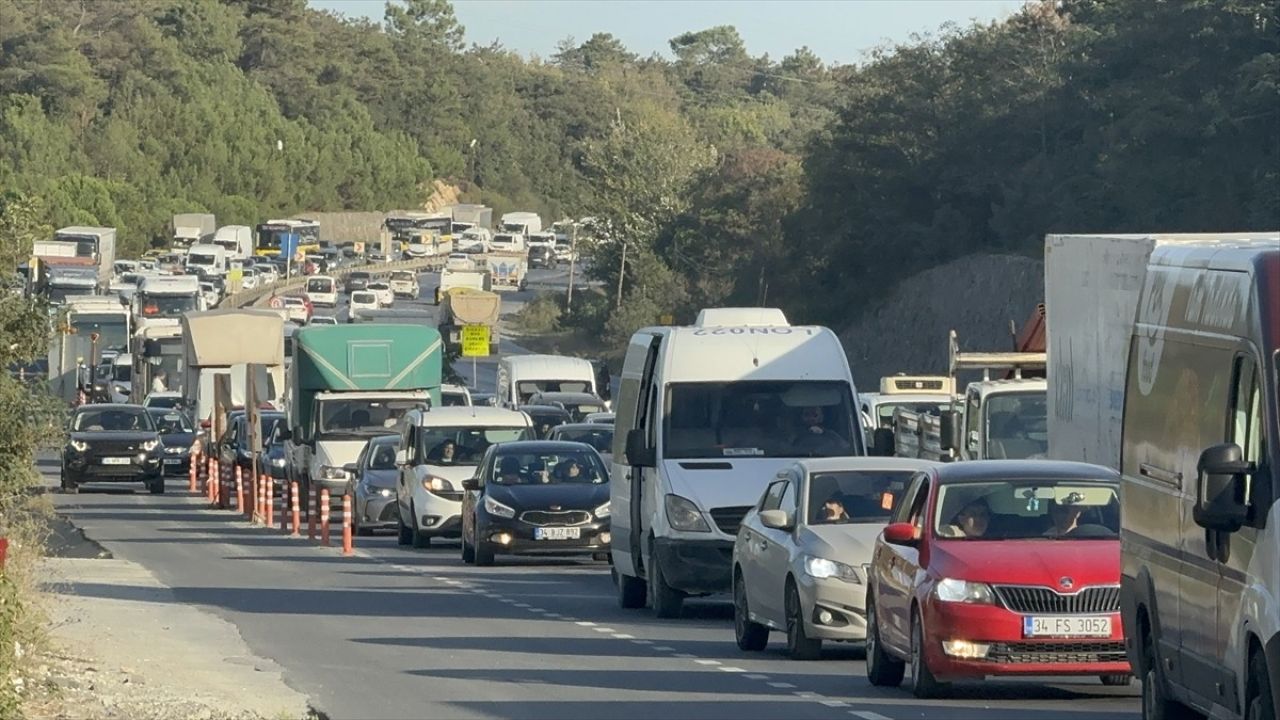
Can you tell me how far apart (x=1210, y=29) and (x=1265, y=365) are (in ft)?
159

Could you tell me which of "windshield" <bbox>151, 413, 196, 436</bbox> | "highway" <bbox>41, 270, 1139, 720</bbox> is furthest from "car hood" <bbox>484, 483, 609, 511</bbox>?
"windshield" <bbox>151, 413, 196, 436</bbox>

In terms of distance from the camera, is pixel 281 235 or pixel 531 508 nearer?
pixel 531 508

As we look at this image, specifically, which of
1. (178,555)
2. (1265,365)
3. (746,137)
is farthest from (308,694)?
(746,137)

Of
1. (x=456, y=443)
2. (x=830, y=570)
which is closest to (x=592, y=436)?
(x=456, y=443)

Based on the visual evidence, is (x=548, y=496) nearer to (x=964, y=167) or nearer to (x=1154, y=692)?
(x=1154, y=692)

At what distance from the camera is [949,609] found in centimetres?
1433

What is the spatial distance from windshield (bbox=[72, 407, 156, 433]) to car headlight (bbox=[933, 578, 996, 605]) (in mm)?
34415

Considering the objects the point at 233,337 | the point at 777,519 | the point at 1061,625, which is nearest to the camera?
the point at 1061,625

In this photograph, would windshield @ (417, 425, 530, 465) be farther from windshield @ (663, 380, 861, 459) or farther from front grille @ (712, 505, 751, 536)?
front grille @ (712, 505, 751, 536)

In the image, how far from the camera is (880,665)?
1564 cm

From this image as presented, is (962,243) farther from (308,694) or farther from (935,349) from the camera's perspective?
(308,694)

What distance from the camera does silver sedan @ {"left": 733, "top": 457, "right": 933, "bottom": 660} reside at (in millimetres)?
16938

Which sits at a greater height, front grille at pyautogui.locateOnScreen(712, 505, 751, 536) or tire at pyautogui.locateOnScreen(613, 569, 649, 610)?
front grille at pyautogui.locateOnScreen(712, 505, 751, 536)

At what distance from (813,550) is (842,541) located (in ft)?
0.78
